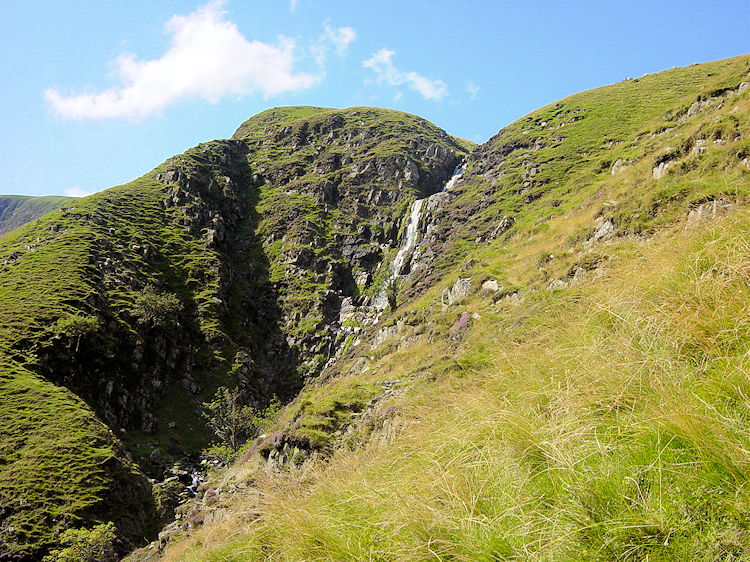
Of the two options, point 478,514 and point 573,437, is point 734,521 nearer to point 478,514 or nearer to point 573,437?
point 573,437

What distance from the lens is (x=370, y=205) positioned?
321ft

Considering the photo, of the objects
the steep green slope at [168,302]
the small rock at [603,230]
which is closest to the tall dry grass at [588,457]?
the small rock at [603,230]

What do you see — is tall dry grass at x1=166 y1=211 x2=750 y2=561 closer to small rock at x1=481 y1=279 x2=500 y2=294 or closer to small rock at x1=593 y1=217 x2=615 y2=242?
small rock at x1=593 y1=217 x2=615 y2=242

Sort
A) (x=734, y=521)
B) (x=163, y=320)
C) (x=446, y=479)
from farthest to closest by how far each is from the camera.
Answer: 1. (x=163, y=320)
2. (x=446, y=479)
3. (x=734, y=521)

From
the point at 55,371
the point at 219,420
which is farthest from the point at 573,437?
the point at 55,371

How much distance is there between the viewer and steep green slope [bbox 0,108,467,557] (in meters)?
33.4

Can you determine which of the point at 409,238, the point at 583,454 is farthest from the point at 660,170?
the point at 409,238

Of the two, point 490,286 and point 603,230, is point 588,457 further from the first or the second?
point 490,286

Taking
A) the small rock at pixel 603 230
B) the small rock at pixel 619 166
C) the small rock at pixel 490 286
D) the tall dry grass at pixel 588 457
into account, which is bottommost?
the small rock at pixel 490 286

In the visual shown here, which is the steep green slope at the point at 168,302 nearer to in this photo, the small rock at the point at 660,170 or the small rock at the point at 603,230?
the small rock at the point at 603,230

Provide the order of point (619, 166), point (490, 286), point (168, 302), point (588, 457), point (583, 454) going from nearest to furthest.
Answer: point (588, 457) < point (583, 454) < point (490, 286) < point (619, 166) < point (168, 302)

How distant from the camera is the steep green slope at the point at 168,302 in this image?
33438 millimetres

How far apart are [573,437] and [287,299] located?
252 ft

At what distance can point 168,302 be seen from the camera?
6125cm
